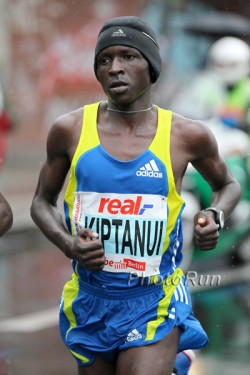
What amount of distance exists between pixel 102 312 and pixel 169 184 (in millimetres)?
634

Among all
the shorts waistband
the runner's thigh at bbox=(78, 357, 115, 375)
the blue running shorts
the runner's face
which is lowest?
the runner's thigh at bbox=(78, 357, 115, 375)

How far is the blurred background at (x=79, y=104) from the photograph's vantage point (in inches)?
323

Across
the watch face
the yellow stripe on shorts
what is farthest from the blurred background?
the watch face

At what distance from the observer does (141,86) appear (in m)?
4.88

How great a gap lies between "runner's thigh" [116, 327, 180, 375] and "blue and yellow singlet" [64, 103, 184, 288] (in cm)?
29

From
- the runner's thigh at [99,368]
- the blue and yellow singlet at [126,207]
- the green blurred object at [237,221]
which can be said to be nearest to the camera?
the blue and yellow singlet at [126,207]

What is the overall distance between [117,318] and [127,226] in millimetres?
407

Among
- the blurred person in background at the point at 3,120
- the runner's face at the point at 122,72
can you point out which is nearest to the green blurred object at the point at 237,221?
the blurred person in background at the point at 3,120

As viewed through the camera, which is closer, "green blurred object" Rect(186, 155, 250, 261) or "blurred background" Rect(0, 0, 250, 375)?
"blurred background" Rect(0, 0, 250, 375)

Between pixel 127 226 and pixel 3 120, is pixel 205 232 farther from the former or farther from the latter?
pixel 3 120

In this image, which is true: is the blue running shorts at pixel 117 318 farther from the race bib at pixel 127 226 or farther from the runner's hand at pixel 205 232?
the runner's hand at pixel 205 232

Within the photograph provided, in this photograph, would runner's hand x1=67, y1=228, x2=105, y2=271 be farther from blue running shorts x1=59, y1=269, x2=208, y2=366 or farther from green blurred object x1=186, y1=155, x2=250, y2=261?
green blurred object x1=186, y1=155, x2=250, y2=261

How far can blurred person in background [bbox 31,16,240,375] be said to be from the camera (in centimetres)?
477

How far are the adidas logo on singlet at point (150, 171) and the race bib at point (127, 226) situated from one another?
93 millimetres
